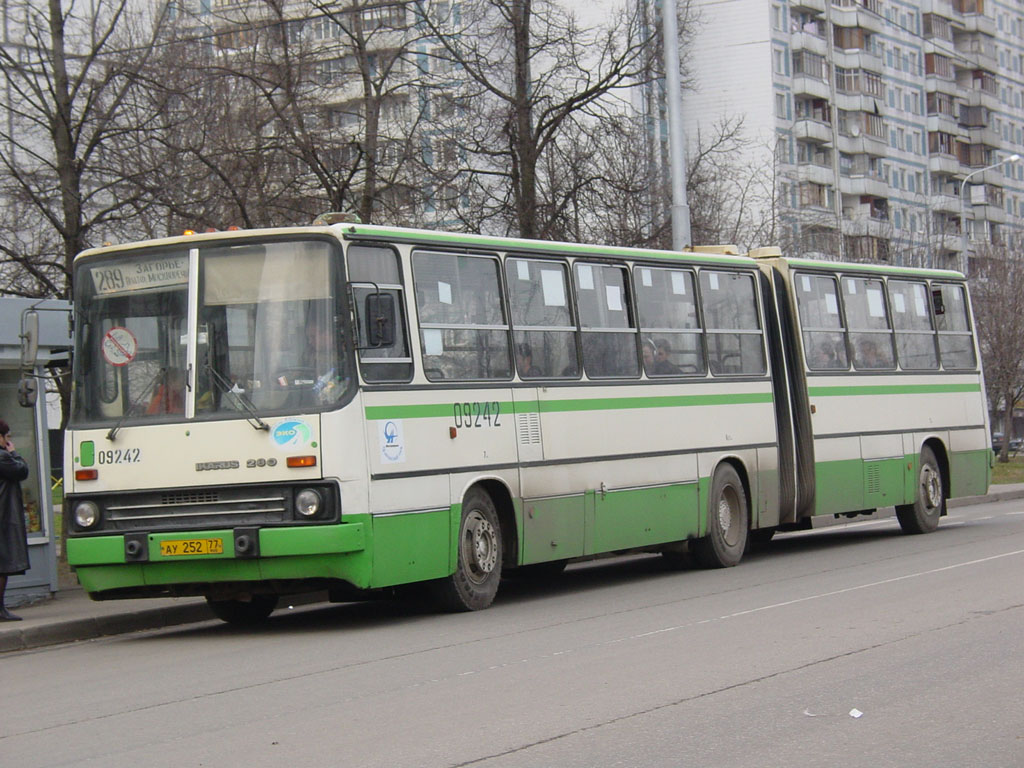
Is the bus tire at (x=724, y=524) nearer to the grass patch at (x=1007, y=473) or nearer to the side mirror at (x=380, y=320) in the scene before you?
the side mirror at (x=380, y=320)

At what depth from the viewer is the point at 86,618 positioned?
44.9 ft

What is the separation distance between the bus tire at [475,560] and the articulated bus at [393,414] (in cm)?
2

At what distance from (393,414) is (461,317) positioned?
146 centimetres

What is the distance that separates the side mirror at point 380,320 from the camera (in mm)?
12266

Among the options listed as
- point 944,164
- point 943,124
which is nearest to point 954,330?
point 944,164

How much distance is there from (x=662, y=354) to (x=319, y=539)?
5.63m

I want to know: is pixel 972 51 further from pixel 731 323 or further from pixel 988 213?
pixel 731 323

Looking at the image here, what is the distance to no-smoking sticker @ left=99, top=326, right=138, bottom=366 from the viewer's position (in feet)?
42.3

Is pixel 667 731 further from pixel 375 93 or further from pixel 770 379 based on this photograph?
pixel 375 93

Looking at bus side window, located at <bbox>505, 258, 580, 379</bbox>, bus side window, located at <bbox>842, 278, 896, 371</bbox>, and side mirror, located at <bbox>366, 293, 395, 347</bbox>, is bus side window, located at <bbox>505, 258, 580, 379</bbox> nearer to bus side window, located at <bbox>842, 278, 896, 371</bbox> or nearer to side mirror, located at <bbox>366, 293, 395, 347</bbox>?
side mirror, located at <bbox>366, 293, 395, 347</bbox>

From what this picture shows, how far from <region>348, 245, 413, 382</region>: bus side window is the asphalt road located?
6.60 feet

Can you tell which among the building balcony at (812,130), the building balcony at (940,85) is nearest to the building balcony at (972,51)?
the building balcony at (940,85)

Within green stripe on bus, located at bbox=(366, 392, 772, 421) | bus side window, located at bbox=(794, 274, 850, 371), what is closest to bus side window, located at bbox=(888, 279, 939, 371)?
bus side window, located at bbox=(794, 274, 850, 371)

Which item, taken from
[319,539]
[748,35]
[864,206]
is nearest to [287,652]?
[319,539]
